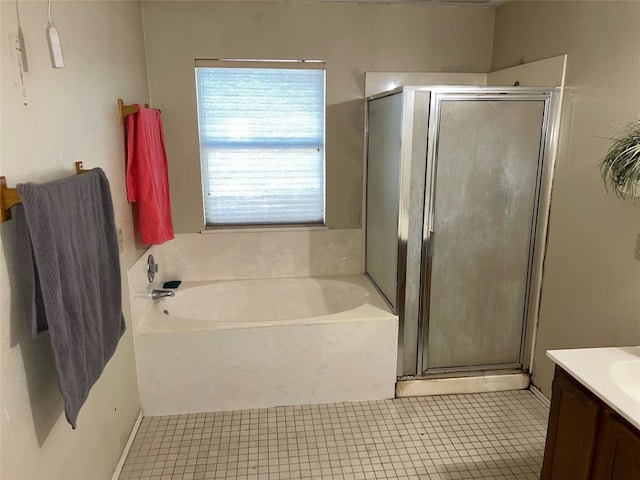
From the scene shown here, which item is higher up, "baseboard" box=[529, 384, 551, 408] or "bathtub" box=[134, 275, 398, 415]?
"bathtub" box=[134, 275, 398, 415]

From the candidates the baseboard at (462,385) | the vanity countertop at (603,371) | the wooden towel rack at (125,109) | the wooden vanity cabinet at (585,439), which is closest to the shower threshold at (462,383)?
the baseboard at (462,385)

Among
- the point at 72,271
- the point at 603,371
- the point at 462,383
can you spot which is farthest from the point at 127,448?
the point at 603,371

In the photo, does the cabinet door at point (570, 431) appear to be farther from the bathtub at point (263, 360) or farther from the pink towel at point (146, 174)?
the pink towel at point (146, 174)

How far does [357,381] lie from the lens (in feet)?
8.67

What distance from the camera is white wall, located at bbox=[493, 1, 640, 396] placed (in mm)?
1976

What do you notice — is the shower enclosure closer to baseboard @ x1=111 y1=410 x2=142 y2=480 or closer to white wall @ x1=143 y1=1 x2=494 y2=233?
white wall @ x1=143 y1=1 x2=494 y2=233

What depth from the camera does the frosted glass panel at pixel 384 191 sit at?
8.31 ft

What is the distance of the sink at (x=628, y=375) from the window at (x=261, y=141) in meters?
2.11

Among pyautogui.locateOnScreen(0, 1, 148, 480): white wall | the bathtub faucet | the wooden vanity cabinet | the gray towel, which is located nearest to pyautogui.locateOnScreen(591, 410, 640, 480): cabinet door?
the wooden vanity cabinet

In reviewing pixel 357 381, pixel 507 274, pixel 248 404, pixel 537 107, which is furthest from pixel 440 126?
pixel 248 404

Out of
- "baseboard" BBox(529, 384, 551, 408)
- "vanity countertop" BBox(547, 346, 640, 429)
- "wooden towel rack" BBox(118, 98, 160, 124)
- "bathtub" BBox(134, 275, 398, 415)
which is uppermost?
"wooden towel rack" BBox(118, 98, 160, 124)

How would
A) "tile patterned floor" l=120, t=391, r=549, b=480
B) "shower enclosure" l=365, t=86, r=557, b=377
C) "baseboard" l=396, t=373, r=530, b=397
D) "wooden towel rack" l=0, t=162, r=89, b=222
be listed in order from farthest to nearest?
"baseboard" l=396, t=373, r=530, b=397
"shower enclosure" l=365, t=86, r=557, b=377
"tile patterned floor" l=120, t=391, r=549, b=480
"wooden towel rack" l=0, t=162, r=89, b=222

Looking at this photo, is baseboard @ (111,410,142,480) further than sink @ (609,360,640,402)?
Yes

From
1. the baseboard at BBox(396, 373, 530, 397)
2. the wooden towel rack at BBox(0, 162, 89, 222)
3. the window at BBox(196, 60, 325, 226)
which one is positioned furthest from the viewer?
the window at BBox(196, 60, 325, 226)
